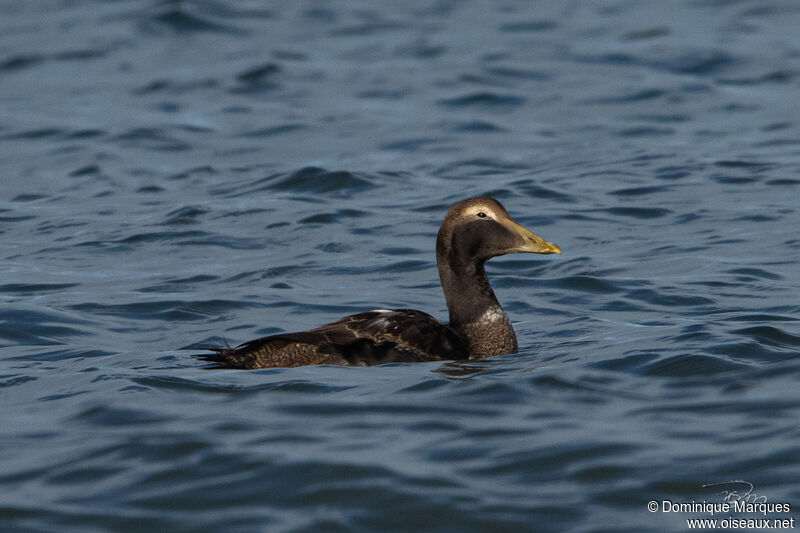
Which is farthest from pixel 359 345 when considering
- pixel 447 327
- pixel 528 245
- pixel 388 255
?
pixel 388 255

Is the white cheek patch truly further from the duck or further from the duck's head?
the duck's head

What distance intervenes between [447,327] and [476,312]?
235 millimetres

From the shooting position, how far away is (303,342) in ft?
27.2

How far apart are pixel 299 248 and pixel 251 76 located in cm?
909

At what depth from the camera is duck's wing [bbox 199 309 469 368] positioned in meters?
8.27

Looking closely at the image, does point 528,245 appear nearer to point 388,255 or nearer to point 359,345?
point 359,345

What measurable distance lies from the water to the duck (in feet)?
0.47

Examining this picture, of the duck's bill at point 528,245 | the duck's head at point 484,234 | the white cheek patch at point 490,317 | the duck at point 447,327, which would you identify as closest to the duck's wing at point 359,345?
the duck at point 447,327

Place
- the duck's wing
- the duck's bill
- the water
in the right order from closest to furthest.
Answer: the water < the duck's wing < the duck's bill

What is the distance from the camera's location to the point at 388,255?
12.6 m

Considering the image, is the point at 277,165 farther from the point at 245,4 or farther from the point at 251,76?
the point at 245,4
